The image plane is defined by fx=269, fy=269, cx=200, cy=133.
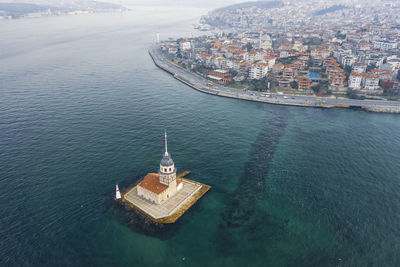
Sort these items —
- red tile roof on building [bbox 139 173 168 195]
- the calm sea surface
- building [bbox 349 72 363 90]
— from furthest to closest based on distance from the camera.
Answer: building [bbox 349 72 363 90] → red tile roof on building [bbox 139 173 168 195] → the calm sea surface

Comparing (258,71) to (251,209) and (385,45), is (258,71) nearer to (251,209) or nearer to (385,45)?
(251,209)

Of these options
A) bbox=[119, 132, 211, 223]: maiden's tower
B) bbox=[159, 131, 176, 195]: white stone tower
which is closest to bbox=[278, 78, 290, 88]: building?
bbox=[119, 132, 211, 223]: maiden's tower

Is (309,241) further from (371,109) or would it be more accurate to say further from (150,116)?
(371,109)

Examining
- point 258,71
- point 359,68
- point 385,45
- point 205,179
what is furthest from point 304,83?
point 385,45

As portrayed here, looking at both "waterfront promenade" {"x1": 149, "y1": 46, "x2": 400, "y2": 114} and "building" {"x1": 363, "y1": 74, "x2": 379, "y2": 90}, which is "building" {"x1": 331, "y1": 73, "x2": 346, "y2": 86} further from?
"waterfront promenade" {"x1": 149, "y1": 46, "x2": 400, "y2": 114}

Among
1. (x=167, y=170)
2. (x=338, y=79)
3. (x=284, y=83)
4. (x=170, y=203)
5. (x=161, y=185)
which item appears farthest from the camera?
(x=284, y=83)

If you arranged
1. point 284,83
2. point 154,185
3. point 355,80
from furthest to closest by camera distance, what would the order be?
1. point 284,83
2. point 355,80
3. point 154,185

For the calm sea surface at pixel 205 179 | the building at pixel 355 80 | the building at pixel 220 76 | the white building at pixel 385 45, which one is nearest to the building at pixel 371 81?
the building at pixel 355 80
